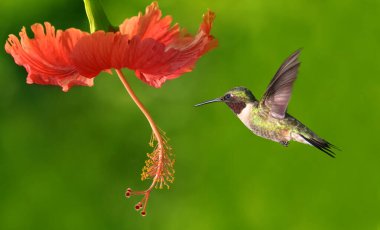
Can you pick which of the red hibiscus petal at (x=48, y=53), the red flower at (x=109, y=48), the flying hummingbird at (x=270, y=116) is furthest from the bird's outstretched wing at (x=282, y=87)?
the red hibiscus petal at (x=48, y=53)

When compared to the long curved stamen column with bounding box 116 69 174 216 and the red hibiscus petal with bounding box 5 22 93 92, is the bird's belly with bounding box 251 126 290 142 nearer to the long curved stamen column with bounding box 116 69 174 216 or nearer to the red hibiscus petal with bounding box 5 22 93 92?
the long curved stamen column with bounding box 116 69 174 216

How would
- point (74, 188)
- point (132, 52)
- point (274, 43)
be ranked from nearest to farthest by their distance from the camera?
point (132, 52), point (274, 43), point (74, 188)

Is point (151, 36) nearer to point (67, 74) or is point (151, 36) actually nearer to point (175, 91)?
point (67, 74)

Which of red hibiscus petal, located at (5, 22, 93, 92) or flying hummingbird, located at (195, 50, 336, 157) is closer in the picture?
red hibiscus petal, located at (5, 22, 93, 92)

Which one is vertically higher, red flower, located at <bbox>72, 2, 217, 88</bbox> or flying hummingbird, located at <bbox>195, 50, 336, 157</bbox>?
red flower, located at <bbox>72, 2, 217, 88</bbox>

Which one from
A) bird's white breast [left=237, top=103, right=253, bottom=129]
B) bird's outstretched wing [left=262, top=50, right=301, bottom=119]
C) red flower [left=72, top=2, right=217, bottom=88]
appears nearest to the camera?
red flower [left=72, top=2, right=217, bottom=88]

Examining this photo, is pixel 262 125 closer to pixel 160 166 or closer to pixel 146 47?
pixel 160 166

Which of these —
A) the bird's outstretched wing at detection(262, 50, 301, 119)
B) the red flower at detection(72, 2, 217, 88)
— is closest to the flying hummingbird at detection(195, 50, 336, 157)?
the bird's outstretched wing at detection(262, 50, 301, 119)

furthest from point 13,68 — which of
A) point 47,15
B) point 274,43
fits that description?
point 274,43
